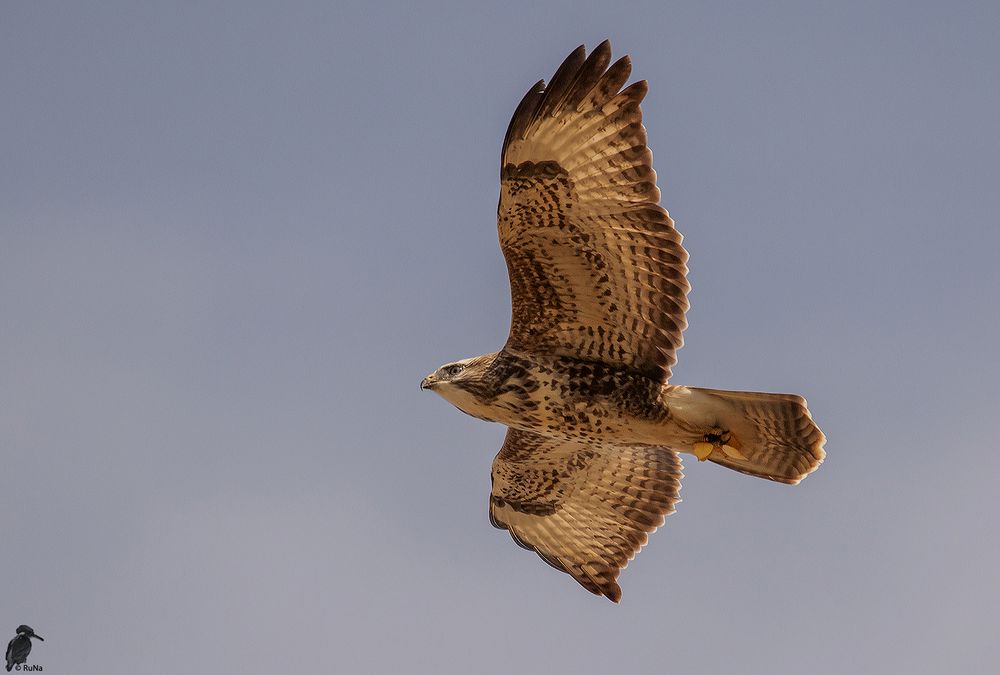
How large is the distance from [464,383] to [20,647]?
4.07 metres

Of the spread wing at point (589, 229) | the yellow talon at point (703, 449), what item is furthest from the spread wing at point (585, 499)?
the spread wing at point (589, 229)

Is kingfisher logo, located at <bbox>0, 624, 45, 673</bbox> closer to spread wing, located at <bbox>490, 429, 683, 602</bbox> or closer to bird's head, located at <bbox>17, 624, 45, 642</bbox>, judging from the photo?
bird's head, located at <bbox>17, 624, 45, 642</bbox>

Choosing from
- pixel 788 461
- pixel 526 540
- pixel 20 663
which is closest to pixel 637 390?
pixel 788 461

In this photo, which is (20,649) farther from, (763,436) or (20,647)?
(763,436)

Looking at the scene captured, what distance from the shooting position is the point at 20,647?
35.3 feet

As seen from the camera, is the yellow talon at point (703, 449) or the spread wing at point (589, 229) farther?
the yellow talon at point (703, 449)

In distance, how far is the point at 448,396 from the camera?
35.8 ft

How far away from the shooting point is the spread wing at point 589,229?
10.0m

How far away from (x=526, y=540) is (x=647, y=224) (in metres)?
4.01

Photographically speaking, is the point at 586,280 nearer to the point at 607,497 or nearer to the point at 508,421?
the point at 508,421

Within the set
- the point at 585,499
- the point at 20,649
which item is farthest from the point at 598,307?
the point at 20,649

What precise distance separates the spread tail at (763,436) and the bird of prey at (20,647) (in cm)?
543

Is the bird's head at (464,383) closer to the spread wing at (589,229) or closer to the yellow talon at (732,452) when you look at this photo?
the spread wing at (589,229)

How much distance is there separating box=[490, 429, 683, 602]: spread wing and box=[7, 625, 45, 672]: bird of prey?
4.36 meters
